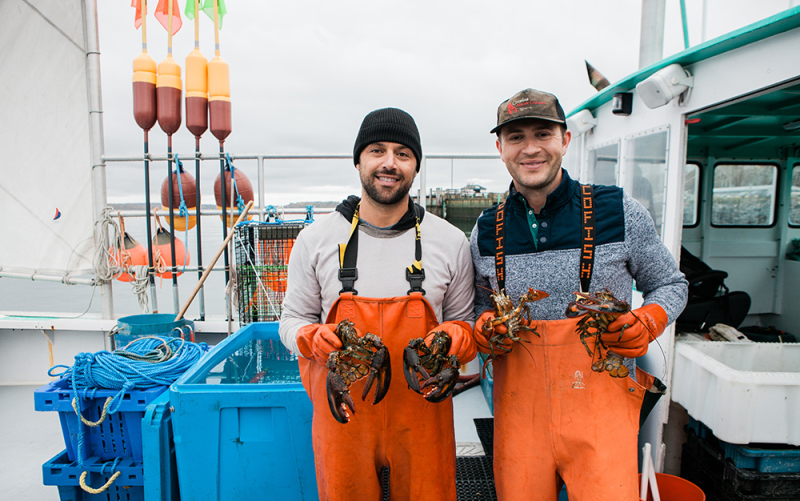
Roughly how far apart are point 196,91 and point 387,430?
5.05 meters

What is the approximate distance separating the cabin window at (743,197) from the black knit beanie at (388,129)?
17.8ft

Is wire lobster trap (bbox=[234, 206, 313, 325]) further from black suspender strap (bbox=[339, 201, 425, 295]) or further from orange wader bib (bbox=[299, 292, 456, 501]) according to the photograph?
orange wader bib (bbox=[299, 292, 456, 501])

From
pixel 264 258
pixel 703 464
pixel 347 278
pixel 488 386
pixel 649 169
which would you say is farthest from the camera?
pixel 264 258

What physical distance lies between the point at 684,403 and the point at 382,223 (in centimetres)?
278

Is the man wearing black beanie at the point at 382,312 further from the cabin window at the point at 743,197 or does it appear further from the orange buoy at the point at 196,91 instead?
the cabin window at the point at 743,197

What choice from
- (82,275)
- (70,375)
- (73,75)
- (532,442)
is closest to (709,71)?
(532,442)

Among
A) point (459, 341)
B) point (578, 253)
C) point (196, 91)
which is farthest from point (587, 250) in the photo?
point (196, 91)

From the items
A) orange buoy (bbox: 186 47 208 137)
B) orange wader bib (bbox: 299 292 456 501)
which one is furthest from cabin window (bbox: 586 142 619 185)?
orange buoy (bbox: 186 47 208 137)

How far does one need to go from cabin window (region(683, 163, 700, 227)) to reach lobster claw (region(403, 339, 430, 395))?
544cm

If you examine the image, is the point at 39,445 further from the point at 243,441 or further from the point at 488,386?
the point at 488,386

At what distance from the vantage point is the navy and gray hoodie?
6.54ft

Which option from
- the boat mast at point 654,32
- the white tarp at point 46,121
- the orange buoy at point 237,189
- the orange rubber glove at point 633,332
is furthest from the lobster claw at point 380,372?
the white tarp at point 46,121

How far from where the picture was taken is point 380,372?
70.6 inches

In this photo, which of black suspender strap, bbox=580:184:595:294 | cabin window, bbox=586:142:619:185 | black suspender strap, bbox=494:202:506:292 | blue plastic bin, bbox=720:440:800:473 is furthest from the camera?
cabin window, bbox=586:142:619:185
